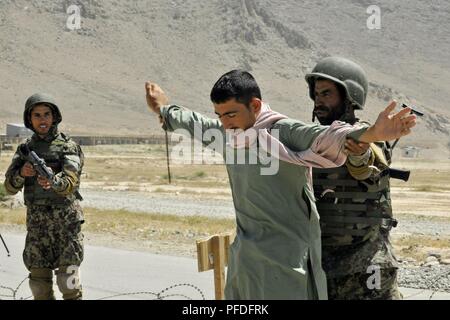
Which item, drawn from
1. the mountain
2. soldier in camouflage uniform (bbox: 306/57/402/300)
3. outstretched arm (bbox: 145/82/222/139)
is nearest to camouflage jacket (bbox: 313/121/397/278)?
soldier in camouflage uniform (bbox: 306/57/402/300)

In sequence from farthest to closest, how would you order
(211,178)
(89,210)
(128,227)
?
(211,178) → (89,210) → (128,227)

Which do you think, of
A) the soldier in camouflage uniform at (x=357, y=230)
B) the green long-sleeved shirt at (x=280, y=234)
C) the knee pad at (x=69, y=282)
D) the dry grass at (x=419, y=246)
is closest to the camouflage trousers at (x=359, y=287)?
the soldier in camouflage uniform at (x=357, y=230)

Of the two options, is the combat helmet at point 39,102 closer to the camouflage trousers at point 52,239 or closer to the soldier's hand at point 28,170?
the soldier's hand at point 28,170

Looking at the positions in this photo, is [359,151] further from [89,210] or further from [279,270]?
[89,210]

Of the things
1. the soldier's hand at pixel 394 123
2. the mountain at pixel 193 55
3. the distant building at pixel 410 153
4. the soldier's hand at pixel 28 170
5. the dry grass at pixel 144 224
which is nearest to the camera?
the soldier's hand at pixel 394 123

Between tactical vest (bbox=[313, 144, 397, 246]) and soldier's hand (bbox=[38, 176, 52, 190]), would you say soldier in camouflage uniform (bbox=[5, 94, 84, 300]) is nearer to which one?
soldier's hand (bbox=[38, 176, 52, 190])

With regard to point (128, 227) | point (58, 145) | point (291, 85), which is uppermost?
point (291, 85)

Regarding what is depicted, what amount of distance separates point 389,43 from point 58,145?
477ft

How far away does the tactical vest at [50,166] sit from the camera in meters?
6.28

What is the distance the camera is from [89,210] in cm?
2114

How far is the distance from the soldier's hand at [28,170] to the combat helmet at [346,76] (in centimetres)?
218

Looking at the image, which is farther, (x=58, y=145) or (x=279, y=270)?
(x=58, y=145)
